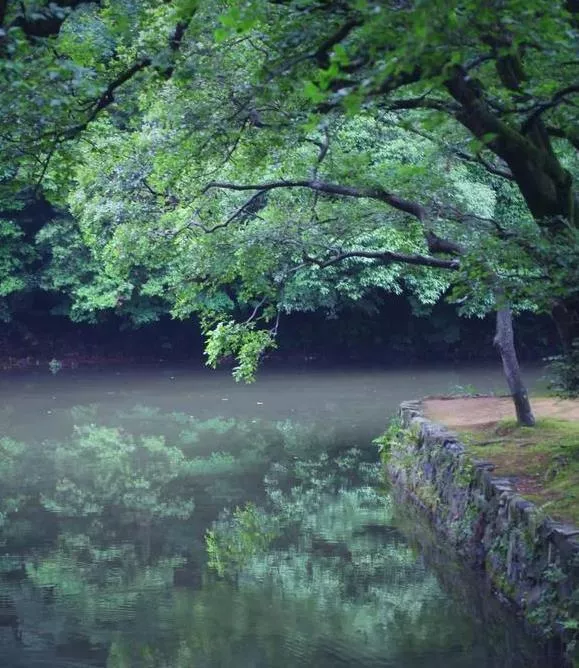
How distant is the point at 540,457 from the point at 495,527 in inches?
53.1

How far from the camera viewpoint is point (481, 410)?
1311cm

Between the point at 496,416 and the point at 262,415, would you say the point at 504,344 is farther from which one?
the point at 262,415

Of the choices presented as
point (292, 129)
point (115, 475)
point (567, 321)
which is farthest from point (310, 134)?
point (115, 475)

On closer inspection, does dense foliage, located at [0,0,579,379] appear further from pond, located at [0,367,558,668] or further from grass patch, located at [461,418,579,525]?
pond, located at [0,367,558,668]

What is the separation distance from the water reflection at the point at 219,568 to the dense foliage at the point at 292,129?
202 centimetres

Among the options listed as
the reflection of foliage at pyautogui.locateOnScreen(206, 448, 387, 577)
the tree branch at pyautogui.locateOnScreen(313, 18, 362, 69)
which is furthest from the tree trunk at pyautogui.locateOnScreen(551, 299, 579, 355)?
the reflection of foliage at pyautogui.locateOnScreen(206, 448, 387, 577)

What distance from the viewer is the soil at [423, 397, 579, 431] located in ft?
39.1

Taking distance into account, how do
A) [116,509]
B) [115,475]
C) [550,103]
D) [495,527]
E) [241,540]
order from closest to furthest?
[550,103] → [495,527] → [241,540] → [116,509] → [115,475]

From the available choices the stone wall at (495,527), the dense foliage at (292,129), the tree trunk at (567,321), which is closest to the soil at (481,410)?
the stone wall at (495,527)

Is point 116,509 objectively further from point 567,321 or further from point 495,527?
point 567,321

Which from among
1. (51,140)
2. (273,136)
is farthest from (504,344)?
(51,140)

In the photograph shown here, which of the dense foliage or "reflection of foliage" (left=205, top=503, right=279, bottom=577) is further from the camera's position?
"reflection of foliage" (left=205, top=503, right=279, bottom=577)

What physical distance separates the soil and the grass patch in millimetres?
447

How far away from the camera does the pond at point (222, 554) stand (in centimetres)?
704
